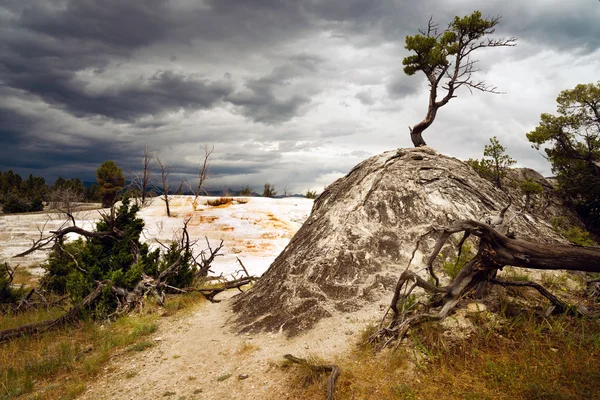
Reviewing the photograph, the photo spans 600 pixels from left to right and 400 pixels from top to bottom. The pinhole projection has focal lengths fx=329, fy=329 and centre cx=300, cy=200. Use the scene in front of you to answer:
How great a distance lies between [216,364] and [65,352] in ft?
10.9

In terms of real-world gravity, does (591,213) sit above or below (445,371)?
above

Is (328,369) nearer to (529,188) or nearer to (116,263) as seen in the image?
(116,263)

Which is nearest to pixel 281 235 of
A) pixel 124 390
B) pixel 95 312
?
pixel 95 312

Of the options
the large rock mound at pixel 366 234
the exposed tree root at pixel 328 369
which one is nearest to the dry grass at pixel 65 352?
the large rock mound at pixel 366 234

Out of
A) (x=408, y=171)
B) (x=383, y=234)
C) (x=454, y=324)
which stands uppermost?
(x=408, y=171)

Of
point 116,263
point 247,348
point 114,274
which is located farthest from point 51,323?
point 247,348

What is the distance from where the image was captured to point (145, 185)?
120 feet

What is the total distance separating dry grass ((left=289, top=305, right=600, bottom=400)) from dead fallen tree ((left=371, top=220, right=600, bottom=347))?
230 mm

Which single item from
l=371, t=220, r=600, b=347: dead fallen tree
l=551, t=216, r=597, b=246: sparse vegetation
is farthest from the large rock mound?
l=551, t=216, r=597, b=246: sparse vegetation

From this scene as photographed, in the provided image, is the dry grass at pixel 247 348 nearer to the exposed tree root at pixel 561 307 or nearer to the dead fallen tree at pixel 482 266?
the dead fallen tree at pixel 482 266

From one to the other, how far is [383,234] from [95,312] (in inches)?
299

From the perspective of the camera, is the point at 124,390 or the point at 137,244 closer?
the point at 124,390

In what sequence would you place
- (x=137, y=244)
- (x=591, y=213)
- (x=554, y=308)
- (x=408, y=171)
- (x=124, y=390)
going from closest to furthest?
(x=554, y=308)
(x=124, y=390)
(x=408, y=171)
(x=137, y=244)
(x=591, y=213)

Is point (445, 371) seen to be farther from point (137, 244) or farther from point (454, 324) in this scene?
point (137, 244)
